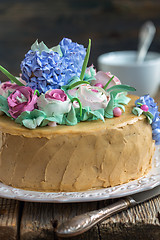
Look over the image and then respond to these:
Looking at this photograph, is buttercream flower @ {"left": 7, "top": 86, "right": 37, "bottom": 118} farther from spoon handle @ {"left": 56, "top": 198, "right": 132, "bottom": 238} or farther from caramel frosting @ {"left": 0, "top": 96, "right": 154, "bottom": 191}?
spoon handle @ {"left": 56, "top": 198, "right": 132, "bottom": 238}

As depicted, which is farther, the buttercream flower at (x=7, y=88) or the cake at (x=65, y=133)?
the buttercream flower at (x=7, y=88)

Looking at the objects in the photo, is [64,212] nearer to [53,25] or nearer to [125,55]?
[125,55]

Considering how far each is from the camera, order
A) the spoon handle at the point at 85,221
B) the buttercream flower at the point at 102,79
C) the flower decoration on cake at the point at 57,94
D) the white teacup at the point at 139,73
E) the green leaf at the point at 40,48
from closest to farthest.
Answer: the spoon handle at the point at 85,221 → the flower decoration on cake at the point at 57,94 → the green leaf at the point at 40,48 → the buttercream flower at the point at 102,79 → the white teacup at the point at 139,73

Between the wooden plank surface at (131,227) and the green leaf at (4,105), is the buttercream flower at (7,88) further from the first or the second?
the wooden plank surface at (131,227)

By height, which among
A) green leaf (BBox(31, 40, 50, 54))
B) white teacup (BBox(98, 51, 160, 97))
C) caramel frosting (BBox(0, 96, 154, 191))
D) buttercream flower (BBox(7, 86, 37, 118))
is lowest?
white teacup (BBox(98, 51, 160, 97))

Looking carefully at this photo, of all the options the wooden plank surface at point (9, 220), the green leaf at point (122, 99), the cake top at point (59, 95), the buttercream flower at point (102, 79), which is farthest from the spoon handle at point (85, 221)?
the buttercream flower at point (102, 79)

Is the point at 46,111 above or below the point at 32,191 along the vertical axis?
above

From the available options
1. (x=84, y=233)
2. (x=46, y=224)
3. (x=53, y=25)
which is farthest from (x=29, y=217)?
(x=53, y=25)

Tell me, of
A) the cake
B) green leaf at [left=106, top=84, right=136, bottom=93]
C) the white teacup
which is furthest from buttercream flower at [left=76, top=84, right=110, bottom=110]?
the white teacup
